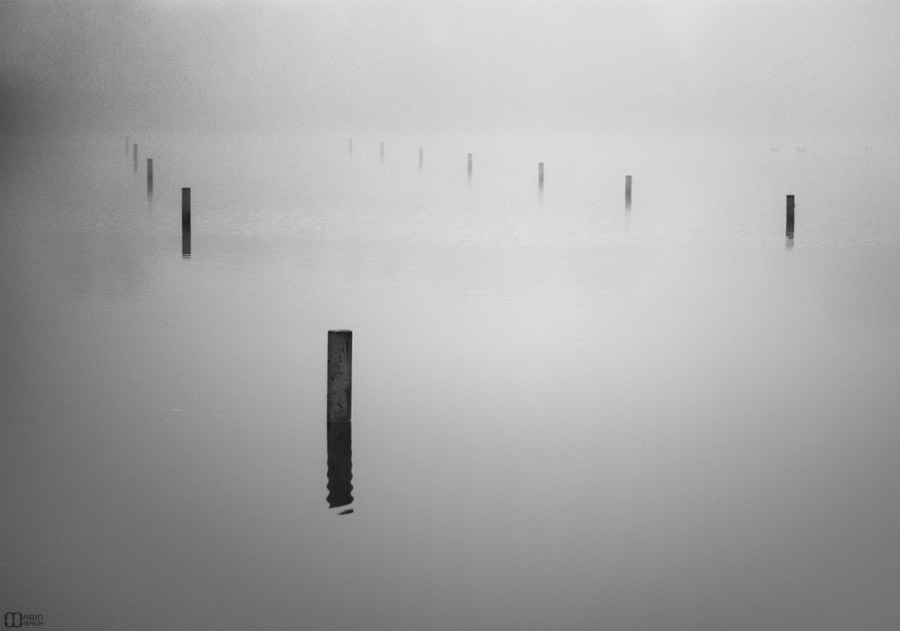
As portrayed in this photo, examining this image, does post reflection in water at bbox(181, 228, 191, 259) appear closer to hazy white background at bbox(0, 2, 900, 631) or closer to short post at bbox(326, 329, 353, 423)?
hazy white background at bbox(0, 2, 900, 631)

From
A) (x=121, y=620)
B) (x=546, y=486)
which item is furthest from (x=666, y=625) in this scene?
(x=121, y=620)

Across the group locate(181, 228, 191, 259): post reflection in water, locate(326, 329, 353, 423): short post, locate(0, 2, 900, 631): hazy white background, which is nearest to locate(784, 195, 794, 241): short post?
locate(0, 2, 900, 631): hazy white background

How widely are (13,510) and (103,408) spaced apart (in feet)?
10.7

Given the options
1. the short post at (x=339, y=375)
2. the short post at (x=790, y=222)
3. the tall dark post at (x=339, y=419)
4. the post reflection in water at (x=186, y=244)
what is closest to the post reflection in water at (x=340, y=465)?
the tall dark post at (x=339, y=419)

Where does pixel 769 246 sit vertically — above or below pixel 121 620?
above

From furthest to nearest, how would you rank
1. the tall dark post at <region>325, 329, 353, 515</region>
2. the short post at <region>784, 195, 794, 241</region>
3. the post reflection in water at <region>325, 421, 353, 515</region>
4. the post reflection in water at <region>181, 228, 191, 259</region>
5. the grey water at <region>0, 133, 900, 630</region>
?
the short post at <region>784, 195, 794, 241</region> < the post reflection in water at <region>181, 228, 191, 259</region> < the tall dark post at <region>325, 329, 353, 515</region> < the post reflection in water at <region>325, 421, 353, 515</region> < the grey water at <region>0, 133, 900, 630</region>

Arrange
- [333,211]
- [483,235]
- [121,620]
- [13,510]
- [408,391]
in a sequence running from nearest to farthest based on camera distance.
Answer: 1. [121,620]
2. [13,510]
3. [408,391]
4. [483,235]
5. [333,211]

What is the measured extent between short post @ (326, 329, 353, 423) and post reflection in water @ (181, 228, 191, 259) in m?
15.9

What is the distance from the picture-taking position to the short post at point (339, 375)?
11469mm

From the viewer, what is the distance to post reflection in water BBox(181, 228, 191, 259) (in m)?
27.8

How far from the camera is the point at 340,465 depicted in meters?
11.7

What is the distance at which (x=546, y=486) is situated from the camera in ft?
36.9

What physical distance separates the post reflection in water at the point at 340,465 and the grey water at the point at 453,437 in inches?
3.8

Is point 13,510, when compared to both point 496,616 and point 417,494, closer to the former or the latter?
point 417,494
